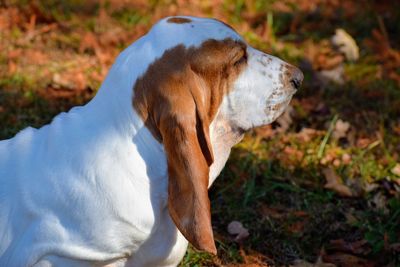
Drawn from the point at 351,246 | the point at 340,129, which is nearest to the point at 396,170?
the point at 340,129

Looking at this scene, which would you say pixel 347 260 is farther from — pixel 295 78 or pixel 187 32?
pixel 187 32

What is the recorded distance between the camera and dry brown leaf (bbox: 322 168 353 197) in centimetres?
401

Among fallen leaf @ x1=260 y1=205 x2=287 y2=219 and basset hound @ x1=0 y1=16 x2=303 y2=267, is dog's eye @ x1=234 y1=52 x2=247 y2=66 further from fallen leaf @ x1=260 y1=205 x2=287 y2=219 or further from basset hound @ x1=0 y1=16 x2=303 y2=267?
fallen leaf @ x1=260 y1=205 x2=287 y2=219

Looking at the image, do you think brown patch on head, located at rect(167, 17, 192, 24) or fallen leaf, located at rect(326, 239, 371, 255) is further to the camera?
fallen leaf, located at rect(326, 239, 371, 255)

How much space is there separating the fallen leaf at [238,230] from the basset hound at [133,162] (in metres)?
0.95

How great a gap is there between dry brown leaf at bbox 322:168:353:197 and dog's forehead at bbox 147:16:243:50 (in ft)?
5.00

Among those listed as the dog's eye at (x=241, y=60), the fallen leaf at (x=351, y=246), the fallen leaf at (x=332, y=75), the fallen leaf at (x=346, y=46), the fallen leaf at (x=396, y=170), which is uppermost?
the dog's eye at (x=241, y=60)

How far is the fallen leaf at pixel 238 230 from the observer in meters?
3.67

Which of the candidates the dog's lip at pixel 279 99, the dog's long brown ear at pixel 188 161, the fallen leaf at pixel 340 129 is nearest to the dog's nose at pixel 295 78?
the dog's lip at pixel 279 99

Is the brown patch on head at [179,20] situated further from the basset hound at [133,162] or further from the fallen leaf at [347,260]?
the fallen leaf at [347,260]

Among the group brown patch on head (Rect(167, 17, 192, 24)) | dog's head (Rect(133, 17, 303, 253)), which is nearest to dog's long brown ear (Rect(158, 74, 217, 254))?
dog's head (Rect(133, 17, 303, 253))

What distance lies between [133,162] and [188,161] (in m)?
0.23

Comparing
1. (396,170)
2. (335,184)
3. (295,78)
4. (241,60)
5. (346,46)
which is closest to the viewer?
(241,60)

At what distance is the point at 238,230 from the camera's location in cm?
370
